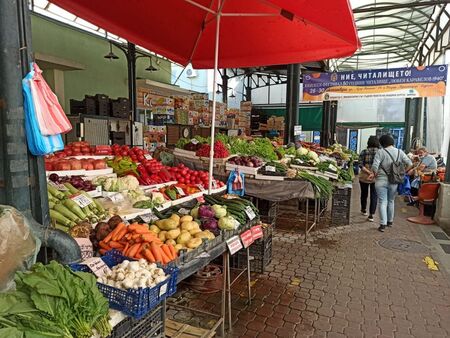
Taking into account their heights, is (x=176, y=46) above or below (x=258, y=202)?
above

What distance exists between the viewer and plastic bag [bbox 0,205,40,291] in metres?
1.66

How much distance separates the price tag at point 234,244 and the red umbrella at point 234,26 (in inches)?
44.8

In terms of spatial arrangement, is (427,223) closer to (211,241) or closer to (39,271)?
(211,241)

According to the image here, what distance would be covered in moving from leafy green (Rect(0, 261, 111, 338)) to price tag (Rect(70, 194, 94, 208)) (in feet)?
5.30

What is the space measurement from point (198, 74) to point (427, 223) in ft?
53.8

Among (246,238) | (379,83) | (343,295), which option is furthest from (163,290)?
(379,83)

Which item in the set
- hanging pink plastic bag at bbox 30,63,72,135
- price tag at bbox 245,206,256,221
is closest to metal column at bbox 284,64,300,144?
price tag at bbox 245,206,256,221

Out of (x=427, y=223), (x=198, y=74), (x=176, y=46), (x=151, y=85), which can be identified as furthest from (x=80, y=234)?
(x=198, y=74)

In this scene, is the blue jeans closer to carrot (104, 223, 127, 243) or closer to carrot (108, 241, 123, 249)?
carrot (104, 223, 127, 243)

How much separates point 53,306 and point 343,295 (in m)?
3.48

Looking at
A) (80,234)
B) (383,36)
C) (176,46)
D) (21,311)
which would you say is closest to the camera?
(21,311)

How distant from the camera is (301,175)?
612 cm

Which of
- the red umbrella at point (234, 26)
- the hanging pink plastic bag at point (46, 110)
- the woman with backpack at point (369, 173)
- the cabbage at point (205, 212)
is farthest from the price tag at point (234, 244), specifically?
the woman with backpack at point (369, 173)

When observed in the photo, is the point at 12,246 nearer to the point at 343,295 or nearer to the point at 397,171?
the point at 343,295
